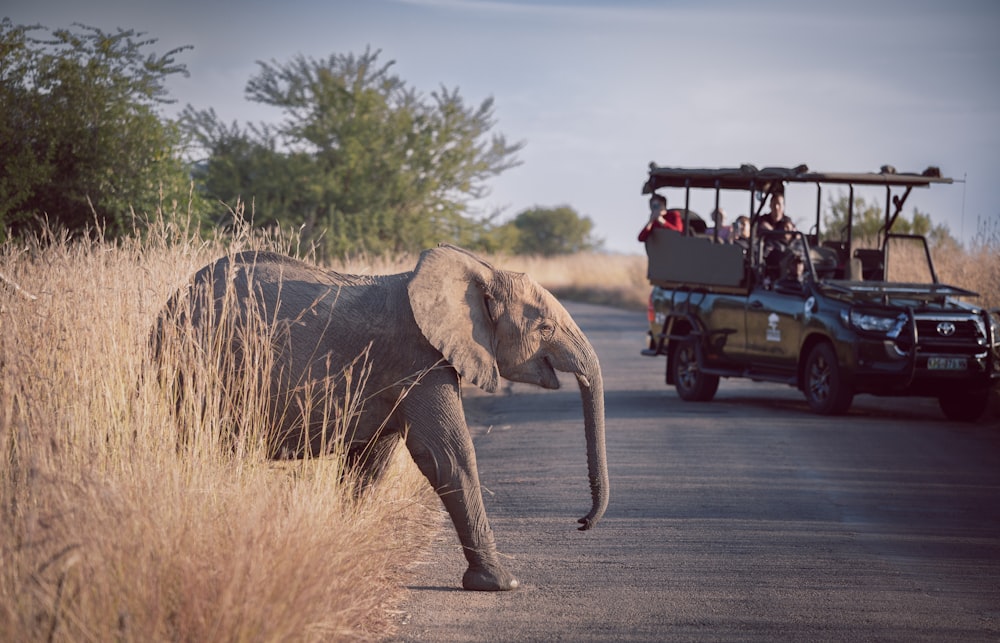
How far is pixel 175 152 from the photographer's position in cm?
1853

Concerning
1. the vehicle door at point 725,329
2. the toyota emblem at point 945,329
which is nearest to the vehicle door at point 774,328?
the vehicle door at point 725,329

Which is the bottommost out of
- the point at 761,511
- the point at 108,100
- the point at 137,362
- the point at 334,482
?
the point at 761,511

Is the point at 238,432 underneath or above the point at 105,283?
underneath

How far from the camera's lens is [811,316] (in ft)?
47.0

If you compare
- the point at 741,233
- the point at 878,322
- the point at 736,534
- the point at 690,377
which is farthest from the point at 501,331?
the point at 741,233

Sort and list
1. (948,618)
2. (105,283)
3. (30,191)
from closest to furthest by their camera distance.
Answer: (948,618), (105,283), (30,191)

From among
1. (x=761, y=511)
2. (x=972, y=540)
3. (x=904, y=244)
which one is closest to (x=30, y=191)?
(x=761, y=511)

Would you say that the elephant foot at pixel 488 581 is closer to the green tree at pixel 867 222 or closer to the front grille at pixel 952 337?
the front grille at pixel 952 337

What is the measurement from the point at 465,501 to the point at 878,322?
8131 millimetres

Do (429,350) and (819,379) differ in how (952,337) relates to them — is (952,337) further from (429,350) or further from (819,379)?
(429,350)

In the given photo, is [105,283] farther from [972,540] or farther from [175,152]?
[175,152]

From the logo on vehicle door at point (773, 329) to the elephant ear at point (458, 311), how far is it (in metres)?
8.39

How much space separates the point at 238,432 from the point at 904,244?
19258 millimetres

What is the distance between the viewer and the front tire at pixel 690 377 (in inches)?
633
